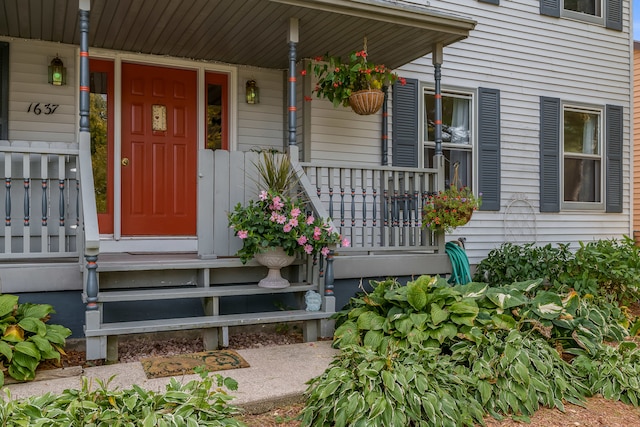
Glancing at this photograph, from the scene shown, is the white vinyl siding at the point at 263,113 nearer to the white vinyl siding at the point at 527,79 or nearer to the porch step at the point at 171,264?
the white vinyl siding at the point at 527,79

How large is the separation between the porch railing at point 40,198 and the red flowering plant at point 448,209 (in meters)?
2.91

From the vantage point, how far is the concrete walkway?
278cm

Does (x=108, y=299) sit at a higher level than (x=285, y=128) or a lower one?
lower

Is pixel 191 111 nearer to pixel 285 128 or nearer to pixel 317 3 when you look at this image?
pixel 285 128

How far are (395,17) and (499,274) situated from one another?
3079 mm

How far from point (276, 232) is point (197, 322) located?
2.74ft

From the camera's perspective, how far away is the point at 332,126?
5789mm

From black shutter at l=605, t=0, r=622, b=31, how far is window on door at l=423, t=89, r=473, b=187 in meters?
2.80

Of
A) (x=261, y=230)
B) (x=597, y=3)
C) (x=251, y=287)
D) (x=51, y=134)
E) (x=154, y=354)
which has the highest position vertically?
(x=597, y=3)

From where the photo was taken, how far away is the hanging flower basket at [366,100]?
16.3 feet

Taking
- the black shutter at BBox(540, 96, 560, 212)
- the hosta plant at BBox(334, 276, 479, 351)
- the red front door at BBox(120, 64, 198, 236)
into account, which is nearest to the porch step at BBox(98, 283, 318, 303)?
the hosta plant at BBox(334, 276, 479, 351)

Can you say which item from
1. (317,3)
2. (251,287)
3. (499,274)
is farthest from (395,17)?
(499,274)

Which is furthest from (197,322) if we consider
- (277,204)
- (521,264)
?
(521,264)

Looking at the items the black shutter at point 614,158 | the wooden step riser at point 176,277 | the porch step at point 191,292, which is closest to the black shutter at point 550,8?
the black shutter at point 614,158
